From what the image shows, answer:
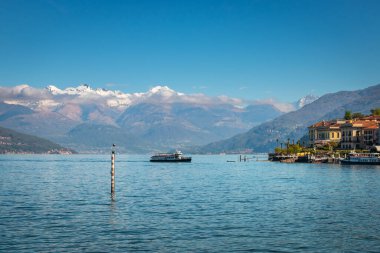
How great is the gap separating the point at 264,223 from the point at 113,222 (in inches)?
679

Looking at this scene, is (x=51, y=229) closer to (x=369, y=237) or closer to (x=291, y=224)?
(x=291, y=224)

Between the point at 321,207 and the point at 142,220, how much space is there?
Answer: 26948 millimetres

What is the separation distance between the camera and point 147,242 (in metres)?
52.1

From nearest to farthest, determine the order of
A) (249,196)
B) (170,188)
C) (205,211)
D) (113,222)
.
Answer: (113,222)
(205,211)
(249,196)
(170,188)

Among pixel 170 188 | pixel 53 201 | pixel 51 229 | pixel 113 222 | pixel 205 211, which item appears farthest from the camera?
pixel 170 188

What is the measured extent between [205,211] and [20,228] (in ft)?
79.7

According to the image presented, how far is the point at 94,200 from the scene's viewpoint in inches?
3450

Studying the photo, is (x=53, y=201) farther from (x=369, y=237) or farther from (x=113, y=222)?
(x=369, y=237)

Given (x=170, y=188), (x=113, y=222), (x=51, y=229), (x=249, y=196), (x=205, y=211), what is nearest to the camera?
(x=51, y=229)

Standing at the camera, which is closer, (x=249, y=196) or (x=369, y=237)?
(x=369, y=237)

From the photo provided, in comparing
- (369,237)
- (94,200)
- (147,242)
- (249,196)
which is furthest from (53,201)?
(369,237)

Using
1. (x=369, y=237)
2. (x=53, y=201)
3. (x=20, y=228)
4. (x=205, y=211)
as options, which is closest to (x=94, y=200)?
(x=53, y=201)

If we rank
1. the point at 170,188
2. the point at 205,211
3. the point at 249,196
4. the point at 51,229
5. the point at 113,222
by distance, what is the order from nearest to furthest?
1. the point at 51,229
2. the point at 113,222
3. the point at 205,211
4. the point at 249,196
5. the point at 170,188

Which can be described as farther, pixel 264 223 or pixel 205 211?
pixel 205 211
